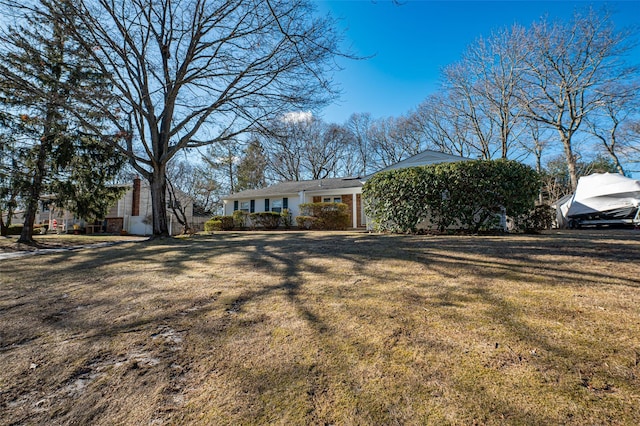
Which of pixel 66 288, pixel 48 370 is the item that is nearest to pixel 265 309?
pixel 48 370

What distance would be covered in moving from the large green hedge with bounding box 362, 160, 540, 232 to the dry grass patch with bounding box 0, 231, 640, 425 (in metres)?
3.99

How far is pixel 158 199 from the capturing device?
405 inches

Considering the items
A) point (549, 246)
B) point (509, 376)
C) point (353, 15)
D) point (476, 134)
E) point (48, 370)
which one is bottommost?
point (48, 370)

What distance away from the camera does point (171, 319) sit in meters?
2.64

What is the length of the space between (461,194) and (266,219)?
11836mm

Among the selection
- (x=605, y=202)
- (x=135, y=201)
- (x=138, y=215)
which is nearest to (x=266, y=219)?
(x=138, y=215)

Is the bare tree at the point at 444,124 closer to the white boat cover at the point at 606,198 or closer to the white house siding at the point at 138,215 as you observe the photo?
the white boat cover at the point at 606,198

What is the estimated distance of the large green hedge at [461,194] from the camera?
766 cm

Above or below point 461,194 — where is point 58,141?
above

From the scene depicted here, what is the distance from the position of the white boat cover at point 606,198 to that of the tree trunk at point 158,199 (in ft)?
58.5

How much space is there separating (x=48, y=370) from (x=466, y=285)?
3692 mm

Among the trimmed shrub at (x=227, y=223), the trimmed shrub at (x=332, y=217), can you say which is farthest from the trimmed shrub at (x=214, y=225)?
the trimmed shrub at (x=332, y=217)

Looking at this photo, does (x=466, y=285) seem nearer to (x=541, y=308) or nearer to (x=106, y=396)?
(x=541, y=308)

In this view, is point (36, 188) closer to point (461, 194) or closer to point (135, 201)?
point (135, 201)
